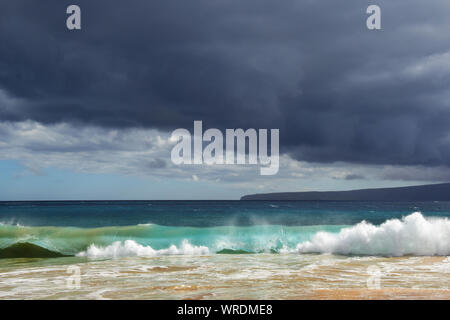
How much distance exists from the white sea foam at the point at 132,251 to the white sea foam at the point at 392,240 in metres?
5.13

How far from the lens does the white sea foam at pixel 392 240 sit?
16328 mm

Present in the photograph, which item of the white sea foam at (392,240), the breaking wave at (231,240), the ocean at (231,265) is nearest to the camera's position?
the ocean at (231,265)

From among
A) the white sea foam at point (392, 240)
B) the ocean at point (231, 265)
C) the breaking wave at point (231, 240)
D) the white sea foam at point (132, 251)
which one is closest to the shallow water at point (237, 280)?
the ocean at point (231, 265)

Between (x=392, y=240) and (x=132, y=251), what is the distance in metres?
11.4

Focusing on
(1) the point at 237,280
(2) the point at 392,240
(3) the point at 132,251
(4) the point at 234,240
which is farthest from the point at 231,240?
(1) the point at 237,280

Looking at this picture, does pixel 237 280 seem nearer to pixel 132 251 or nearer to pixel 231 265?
pixel 231 265

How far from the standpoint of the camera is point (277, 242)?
21.7 m

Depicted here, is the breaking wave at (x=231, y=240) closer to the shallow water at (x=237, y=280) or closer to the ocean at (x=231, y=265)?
the ocean at (x=231, y=265)

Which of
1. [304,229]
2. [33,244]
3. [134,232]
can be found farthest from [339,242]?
[33,244]

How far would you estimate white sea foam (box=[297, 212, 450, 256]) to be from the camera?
1633 cm

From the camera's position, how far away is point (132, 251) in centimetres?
1808

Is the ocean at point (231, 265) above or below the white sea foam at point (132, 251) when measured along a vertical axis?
above
